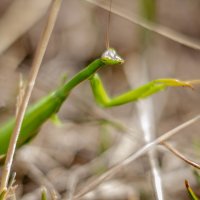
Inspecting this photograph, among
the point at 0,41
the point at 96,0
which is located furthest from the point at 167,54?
the point at 96,0

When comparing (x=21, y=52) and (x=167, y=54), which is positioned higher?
(x=167, y=54)

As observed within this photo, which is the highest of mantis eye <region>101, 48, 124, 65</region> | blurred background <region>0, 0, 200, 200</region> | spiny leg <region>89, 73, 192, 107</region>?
blurred background <region>0, 0, 200, 200</region>

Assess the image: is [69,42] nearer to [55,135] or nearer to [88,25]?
[88,25]

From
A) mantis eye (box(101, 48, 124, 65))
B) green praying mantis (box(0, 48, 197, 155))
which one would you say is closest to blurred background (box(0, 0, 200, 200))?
green praying mantis (box(0, 48, 197, 155))

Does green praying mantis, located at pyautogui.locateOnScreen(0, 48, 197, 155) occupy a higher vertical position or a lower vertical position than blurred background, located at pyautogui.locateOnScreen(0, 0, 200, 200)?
lower

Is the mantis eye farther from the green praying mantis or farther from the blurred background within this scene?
the blurred background

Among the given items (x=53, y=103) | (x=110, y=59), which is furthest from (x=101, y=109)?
(x=110, y=59)

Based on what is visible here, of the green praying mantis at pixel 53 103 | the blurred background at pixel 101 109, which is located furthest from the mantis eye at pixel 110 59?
the blurred background at pixel 101 109

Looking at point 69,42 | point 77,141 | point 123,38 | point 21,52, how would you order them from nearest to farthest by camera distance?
point 77,141 → point 21,52 → point 69,42 → point 123,38

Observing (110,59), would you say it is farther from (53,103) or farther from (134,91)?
(53,103)
